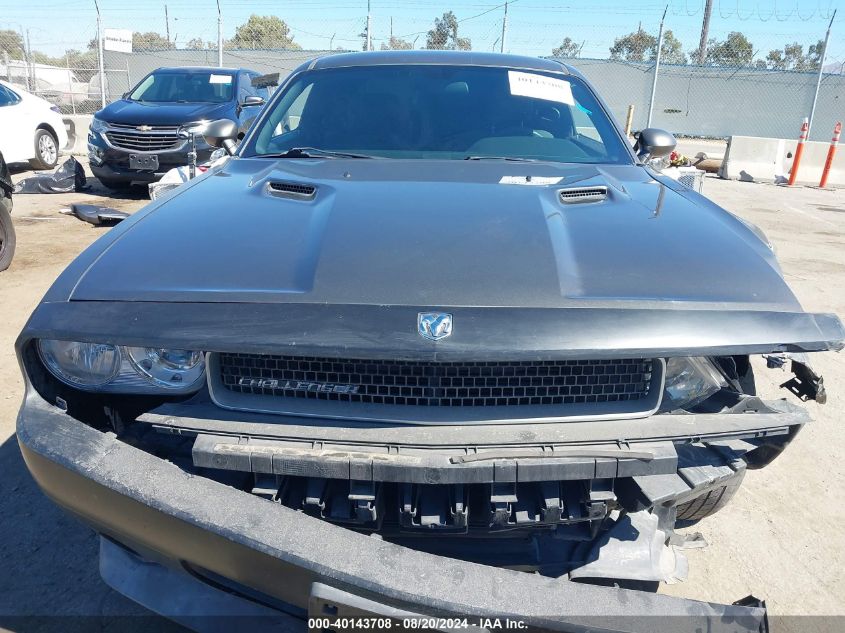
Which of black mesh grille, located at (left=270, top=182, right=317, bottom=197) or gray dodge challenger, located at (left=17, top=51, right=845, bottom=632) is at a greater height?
black mesh grille, located at (left=270, top=182, right=317, bottom=197)

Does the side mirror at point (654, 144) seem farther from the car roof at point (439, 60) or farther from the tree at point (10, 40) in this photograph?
the tree at point (10, 40)

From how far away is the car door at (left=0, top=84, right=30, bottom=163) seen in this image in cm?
982

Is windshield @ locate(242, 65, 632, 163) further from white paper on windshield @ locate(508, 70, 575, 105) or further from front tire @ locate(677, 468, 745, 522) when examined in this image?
front tire @ locate(677, 468, 745, 522)

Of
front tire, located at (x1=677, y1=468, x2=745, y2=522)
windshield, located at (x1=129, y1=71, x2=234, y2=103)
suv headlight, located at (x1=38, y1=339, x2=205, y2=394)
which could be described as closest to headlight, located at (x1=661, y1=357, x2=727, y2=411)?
front tire, located at (x1=677, y1=468, x2=745, y2=522)

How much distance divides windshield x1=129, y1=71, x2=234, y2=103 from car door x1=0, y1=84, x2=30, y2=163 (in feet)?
6.34

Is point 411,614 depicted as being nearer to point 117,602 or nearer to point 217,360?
point 217,360

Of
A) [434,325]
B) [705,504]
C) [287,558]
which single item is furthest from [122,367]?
[705,504]

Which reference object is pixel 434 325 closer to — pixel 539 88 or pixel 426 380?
pixel 426 380

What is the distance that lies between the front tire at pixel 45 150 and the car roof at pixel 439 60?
8961mm

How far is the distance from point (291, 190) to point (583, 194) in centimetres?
95

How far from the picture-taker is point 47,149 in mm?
10742

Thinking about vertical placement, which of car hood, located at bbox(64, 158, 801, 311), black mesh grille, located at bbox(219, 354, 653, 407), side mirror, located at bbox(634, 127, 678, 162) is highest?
side mirror, located at bbox(634, 127, 678, 162)

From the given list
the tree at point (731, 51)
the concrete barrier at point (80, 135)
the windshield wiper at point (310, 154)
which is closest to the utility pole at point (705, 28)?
the tree at point (731, 51)

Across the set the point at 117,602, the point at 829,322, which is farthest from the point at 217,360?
the point at 829,322
